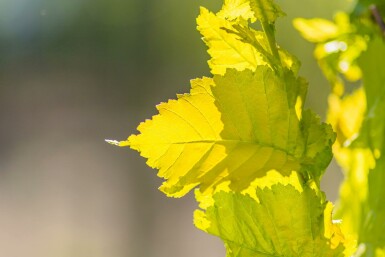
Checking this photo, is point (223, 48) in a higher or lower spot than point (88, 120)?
lower

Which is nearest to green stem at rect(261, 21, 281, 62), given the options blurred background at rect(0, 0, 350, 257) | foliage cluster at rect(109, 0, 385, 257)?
foliage cluster at rect(109, 0, 385, 257)

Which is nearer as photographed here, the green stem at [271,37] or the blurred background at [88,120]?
the green stem at [271,37]

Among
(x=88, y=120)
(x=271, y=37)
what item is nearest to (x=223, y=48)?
(x=271, y=37)

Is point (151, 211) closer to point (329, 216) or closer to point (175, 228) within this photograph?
point (175, 228)

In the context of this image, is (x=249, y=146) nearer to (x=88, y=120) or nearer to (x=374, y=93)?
(x=374, y=93)

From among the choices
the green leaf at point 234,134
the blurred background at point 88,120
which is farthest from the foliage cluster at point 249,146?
the blurred background at point 88,120

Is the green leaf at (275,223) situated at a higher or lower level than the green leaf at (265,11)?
lower

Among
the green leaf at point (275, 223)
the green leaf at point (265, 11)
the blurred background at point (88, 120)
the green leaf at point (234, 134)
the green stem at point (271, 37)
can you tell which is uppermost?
the blurred background at point (88, 120)

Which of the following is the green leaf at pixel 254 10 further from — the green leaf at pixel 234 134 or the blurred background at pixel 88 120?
the blurred background at pixel 88 120
